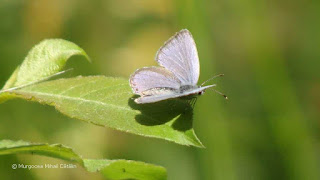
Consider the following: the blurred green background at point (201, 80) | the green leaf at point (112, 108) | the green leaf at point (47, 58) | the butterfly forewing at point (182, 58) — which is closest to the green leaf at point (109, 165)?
the green leaf at point (112, 108)

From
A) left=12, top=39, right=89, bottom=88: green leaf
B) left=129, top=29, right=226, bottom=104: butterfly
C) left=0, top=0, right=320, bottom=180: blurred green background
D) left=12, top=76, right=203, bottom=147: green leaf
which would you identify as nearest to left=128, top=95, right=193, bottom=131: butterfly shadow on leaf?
left=12, top=76, right=203, bottom=147: green leaf

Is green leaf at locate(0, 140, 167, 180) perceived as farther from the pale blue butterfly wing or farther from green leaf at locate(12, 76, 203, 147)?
the pale blue butterfly wing

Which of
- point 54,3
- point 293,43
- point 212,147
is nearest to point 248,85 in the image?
point 293,43

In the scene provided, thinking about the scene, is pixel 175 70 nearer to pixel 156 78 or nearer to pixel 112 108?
pixel 156 78

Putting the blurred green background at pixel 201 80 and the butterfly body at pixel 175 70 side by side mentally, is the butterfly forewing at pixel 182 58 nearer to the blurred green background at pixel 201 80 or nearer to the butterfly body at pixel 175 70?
the butterfly body at pixel 175 70

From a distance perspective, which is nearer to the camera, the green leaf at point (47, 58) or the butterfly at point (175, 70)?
the green leaf at point (47, 58)
